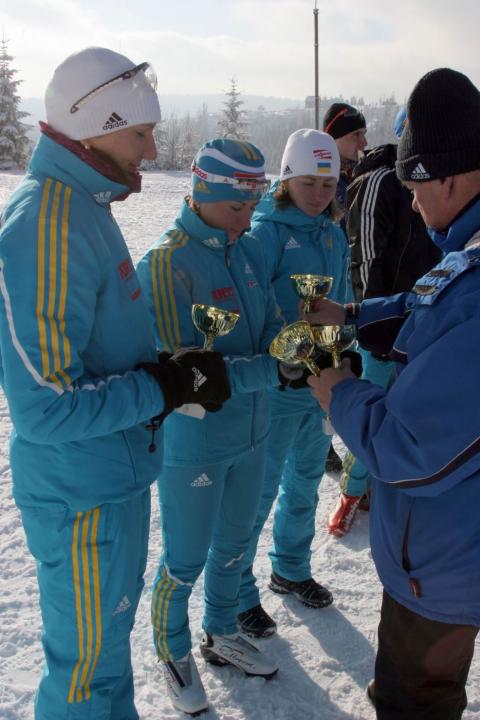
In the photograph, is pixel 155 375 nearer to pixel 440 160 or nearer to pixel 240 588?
pixel 440 160

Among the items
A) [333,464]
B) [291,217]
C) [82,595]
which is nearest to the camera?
[82,595]

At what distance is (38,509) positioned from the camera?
1959mm

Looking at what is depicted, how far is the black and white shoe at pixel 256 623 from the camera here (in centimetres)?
314

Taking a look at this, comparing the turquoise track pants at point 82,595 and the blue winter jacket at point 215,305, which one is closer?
the turquoise track pants at point 82,595

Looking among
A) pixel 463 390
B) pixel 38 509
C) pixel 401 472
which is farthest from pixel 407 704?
A: pixel 38 509

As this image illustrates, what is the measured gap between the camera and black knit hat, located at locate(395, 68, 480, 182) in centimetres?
172

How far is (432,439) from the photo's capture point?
1.58 m

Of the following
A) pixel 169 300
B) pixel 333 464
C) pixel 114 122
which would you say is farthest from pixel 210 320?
pixel 333 464

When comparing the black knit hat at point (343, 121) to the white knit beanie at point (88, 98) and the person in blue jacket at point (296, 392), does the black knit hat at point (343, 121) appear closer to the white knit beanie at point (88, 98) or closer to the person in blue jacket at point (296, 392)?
the person in blue jacket at point (296, 392)

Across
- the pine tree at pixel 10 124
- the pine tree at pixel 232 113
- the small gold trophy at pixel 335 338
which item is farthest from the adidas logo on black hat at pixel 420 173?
the pine tree at pixel 232 113

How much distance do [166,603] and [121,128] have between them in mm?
1967

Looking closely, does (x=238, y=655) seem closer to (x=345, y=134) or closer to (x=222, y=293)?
(x=222, y=293)

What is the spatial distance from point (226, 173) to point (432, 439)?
154 cm

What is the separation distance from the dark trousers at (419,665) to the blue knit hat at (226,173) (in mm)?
1681
